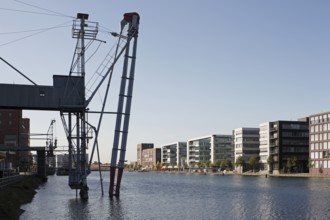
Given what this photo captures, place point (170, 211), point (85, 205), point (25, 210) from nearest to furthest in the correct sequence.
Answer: point (25, 210), point (170, 211), point (85, 205)

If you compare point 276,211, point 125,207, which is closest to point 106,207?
point 125,207

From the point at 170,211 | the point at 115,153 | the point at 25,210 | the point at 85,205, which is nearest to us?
the point at 25,210

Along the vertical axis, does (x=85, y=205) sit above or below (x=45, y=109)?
below

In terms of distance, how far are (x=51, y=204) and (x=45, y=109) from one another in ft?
43.1

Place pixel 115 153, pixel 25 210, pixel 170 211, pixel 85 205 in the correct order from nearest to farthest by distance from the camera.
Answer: pixel 25 210 < pixel 170 211 < pixel 85 205 < pixel 115 153

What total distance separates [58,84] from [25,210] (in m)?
19.9

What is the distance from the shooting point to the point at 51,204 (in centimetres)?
6969

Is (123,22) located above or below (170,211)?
above

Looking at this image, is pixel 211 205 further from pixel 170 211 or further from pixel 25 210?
pixel 25 210

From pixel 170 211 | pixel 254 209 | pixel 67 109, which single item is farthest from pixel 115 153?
pixel 254 209

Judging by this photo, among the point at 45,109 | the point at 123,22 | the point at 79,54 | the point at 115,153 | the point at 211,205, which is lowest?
the point at 211,205

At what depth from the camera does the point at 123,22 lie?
76.2 meters

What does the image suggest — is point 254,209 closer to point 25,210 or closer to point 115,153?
point 115,153

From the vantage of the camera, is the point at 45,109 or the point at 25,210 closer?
the point at 25,210
